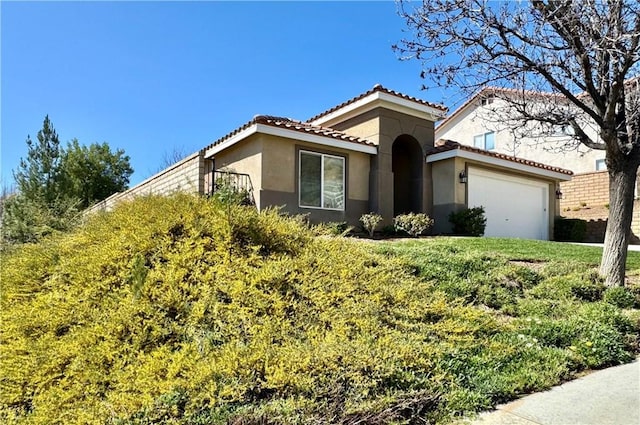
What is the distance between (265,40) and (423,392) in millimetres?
9826

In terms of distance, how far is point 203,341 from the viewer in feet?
12.5

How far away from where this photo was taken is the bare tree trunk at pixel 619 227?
24.0 feet

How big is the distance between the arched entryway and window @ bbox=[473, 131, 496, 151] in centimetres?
1308

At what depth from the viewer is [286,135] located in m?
12.7

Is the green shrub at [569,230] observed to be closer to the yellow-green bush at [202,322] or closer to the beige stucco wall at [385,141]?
the beige stucco wall at [385,141]

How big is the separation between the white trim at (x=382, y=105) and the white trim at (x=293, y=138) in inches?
64.3

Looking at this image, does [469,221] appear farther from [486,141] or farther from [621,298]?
[486,141]

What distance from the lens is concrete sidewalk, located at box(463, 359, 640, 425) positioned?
3.34 m

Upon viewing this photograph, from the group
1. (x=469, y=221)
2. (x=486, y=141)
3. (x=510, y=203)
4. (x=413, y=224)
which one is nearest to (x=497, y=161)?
(x=510, y=203)

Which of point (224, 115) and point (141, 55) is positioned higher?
point (224, 115)

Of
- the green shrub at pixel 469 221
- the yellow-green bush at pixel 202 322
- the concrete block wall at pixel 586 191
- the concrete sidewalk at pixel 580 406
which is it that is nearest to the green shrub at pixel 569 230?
the concrete block wall at pixel 586 191

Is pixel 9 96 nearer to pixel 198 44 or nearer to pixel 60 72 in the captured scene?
pixel 60 72

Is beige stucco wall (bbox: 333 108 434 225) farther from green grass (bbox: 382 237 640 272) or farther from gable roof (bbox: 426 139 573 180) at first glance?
green grass (bbox: 382 237 640 272)

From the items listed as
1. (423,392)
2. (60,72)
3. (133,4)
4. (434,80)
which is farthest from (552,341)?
(60,72)
